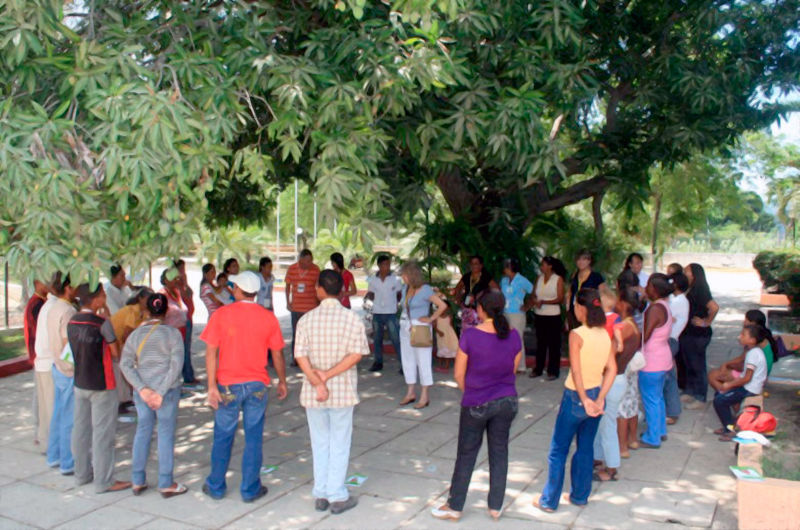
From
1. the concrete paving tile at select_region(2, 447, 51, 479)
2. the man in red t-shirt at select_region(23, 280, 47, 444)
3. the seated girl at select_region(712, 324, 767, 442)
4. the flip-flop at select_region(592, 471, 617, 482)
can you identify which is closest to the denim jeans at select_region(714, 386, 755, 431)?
the seated girl at select_region(712, 324, 767, 442)

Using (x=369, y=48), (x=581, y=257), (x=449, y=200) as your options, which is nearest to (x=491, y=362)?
(x=369, y=48)

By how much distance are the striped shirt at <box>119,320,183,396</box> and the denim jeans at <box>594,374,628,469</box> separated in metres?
3.30

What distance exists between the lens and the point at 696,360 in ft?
26.8

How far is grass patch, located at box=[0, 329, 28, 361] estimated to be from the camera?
1146cm

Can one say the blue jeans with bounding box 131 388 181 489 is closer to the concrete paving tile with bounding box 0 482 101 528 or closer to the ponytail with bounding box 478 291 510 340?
the concrete paving tile with bounding box 0 482 101 528

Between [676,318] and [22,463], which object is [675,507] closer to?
[676,318]

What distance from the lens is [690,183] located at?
16375 mm

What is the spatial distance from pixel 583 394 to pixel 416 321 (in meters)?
3.14

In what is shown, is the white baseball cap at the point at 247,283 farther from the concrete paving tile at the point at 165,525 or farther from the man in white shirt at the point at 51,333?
the concrete paving tile at the point at 165,525

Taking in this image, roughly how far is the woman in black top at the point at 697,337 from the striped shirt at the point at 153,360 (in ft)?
17.8

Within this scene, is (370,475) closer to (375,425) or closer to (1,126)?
(375,425)

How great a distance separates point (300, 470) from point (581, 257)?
4.25m

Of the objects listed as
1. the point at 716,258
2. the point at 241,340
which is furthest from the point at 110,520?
the point at 716,258

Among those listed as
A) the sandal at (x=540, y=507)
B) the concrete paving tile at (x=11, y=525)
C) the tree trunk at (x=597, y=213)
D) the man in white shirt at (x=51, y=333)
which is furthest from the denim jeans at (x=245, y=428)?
the tree trunk at (x=597, y=213)
